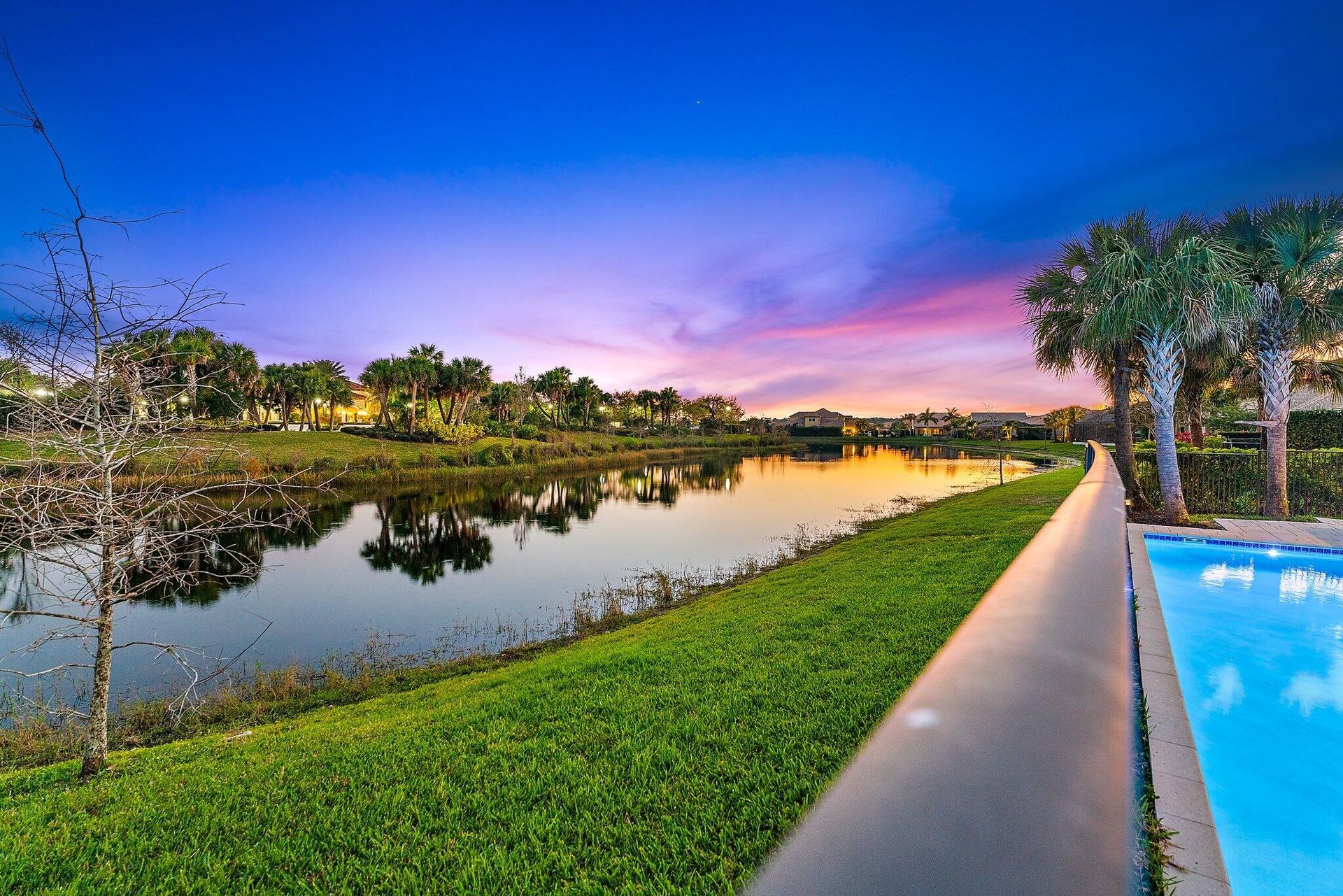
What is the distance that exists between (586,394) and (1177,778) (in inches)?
2331

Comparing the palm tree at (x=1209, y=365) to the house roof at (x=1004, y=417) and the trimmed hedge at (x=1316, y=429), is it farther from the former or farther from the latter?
the house roof at (x=1004, y=417)

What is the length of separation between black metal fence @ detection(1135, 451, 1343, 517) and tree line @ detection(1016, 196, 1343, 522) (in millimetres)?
919

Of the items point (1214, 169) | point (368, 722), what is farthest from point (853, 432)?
point (368, 722)

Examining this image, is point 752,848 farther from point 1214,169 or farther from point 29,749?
point 1214,169

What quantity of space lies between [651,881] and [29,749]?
6.76 meters

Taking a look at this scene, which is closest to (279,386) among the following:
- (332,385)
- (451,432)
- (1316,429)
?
(332,385)

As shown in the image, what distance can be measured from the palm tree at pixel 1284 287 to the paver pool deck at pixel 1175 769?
764 cm

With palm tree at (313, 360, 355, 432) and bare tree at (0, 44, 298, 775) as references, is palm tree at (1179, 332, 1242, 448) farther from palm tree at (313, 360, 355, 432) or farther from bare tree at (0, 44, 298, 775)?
palm tree at (313, 360, 355, 432)

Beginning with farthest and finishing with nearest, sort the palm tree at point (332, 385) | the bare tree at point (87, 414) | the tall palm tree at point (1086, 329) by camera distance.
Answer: the palm tree at point (332, 385) < the tall palm tree at point (1086, 329) < the bare tree at point (87, 414)

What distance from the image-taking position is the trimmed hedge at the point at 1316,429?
50.8 ft

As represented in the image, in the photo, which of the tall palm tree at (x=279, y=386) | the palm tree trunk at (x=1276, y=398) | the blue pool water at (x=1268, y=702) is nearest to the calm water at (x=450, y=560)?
the blue pool water at (x=1268, y=702)

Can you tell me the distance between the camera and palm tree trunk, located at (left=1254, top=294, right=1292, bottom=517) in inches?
379

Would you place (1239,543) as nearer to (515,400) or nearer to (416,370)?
(416,370)

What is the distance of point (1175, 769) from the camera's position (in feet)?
8.49
